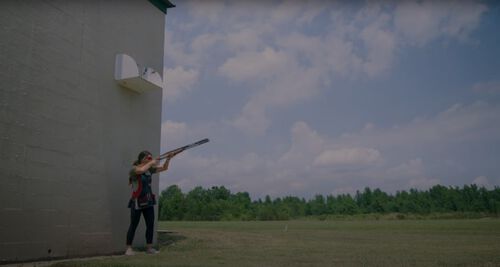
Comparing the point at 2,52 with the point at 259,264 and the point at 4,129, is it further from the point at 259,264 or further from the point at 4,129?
the point at 259,264

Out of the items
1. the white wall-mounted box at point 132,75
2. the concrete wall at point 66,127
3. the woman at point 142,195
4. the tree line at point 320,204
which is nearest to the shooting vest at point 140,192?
the woman at point 142,195

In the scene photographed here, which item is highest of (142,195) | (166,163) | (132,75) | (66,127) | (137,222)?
(132,75)

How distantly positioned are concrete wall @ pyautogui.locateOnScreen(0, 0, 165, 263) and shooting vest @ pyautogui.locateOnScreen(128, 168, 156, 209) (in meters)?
0.36

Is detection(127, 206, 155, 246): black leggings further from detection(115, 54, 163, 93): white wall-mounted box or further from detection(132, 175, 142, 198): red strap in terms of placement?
detection(115, 54, 163, 93): white wall-mounted box

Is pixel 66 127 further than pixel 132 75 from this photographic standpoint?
No

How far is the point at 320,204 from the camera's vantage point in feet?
257

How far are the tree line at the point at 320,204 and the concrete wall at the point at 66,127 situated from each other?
174ft

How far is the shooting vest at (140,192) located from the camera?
5859 mm

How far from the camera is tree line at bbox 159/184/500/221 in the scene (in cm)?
6038

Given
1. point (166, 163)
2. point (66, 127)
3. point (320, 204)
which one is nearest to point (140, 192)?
point (166, 163)

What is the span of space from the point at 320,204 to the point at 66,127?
75262mm

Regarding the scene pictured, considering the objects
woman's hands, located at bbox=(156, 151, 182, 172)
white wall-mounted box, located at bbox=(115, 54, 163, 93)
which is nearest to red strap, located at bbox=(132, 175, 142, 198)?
woman's hands, located at bbox=(156, 151, 182, 172)

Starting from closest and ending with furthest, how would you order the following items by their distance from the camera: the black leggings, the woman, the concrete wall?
the concrete wall, the black leggings, the woman

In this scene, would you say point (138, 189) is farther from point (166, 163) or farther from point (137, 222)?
point (166, 163)
